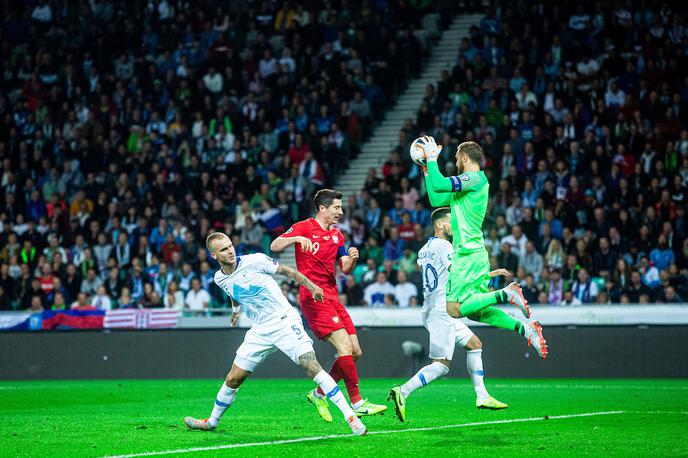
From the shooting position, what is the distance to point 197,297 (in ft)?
79.2

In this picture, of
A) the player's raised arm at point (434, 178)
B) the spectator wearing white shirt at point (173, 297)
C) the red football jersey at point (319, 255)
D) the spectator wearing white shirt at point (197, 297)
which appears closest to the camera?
the player's raised arm at point (434, 178)

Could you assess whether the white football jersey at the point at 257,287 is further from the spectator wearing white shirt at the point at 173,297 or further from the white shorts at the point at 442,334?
the spectator wearing white shirt at the point at 173,297

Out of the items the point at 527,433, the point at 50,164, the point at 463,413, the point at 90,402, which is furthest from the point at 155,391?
the point at 50,164

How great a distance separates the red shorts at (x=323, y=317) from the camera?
41.6ft

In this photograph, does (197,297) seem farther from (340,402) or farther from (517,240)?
(340,402)

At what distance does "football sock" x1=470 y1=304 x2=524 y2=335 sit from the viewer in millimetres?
11359

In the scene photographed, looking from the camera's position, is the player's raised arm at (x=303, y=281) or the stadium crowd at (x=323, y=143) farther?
the stadium crowd at (x=323, y=143)

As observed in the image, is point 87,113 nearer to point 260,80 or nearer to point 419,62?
point 260,80

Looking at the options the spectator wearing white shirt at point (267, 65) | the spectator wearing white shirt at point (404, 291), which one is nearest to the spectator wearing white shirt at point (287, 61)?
the spectator wearing white shirt at point (267, 65)

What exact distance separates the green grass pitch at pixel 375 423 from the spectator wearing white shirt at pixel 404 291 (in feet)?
12.9

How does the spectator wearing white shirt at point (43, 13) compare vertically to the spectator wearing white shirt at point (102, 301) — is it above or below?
above

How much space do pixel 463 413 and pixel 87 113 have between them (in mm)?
21167

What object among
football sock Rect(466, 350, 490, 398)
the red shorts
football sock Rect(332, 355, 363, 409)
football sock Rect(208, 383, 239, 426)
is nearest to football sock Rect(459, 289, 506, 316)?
football sock Rect(466, 350, 490, 398)

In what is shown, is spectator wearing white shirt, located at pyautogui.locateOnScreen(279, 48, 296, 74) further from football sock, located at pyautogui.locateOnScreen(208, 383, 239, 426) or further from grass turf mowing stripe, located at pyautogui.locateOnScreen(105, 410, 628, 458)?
football sock, located at pyautogui.locateOnScreen(208, 383, 239, 426)
